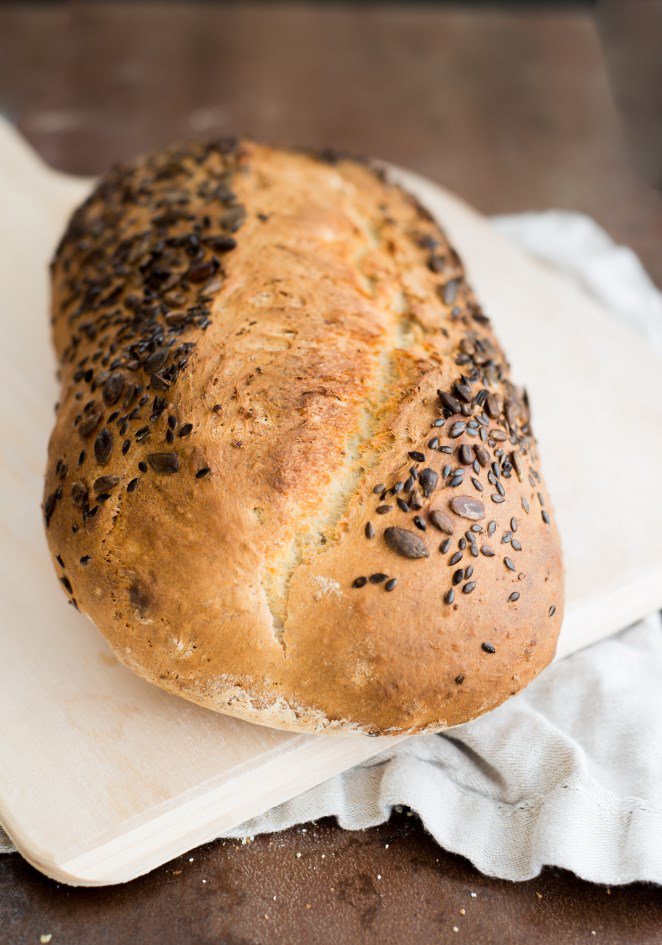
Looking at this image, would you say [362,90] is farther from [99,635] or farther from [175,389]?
[99,635]

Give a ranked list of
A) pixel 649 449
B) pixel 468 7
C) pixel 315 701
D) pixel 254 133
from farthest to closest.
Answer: pixel 468 7
pixel 254 133
pixel 649 449
pixel 315 701

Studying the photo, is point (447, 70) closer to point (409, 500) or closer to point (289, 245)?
point (289, 245)

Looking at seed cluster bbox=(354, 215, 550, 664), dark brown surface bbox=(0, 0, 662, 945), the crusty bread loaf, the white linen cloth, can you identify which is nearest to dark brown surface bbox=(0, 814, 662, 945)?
the white linen cloth

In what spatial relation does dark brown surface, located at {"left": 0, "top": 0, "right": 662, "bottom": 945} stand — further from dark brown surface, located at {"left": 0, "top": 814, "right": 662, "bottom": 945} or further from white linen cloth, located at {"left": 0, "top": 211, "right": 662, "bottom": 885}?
dark brown surface, located at {"left": 0, "top": 814, "right": 662, "bottom": 945}

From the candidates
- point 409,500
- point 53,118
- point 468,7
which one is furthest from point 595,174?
point 409,500

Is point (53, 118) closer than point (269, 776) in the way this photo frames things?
No

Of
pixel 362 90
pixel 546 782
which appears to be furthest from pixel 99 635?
pixel 362 90

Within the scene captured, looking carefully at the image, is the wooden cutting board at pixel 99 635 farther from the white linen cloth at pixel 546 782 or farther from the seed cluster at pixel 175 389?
the seed cluster at pixel 175 389
